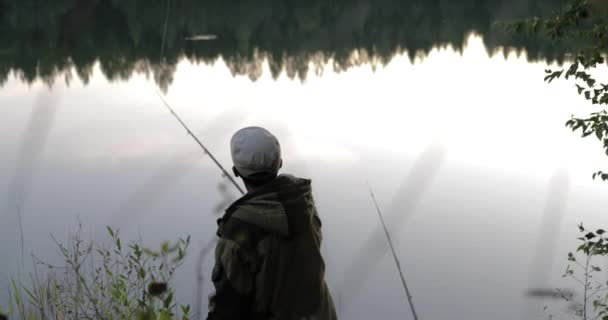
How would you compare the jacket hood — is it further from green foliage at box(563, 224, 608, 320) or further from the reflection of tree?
the reflection of tree

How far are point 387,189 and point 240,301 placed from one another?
630 cm

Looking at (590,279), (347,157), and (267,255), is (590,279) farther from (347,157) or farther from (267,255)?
(267,255)

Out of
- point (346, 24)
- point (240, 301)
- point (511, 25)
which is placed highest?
point (511, 25)

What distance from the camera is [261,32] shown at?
26234 mm

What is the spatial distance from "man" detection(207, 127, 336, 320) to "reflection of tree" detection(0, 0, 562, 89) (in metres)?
12.0

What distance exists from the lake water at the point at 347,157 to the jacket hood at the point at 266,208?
0.31 feet

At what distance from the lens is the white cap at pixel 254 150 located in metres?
2.34

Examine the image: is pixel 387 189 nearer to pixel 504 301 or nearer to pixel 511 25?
pixel 504 301

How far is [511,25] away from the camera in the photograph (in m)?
3.95

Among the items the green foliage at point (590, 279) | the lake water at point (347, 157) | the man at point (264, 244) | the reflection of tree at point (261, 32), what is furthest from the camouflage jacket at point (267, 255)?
the reflection of tree at point (261, 32)

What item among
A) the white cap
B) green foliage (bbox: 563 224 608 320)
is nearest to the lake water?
the white cap

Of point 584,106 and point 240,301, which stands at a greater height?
point 240,301

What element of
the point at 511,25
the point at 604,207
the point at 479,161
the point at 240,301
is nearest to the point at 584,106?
the point at 479,161

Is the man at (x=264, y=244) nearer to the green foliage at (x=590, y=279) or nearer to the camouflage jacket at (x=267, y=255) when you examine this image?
the camouflage jacket at (x=267, y=255)
